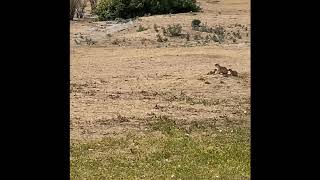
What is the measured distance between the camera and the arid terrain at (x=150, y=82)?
938 centimetres

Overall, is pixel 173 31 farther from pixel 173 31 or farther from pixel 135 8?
pixel 135 8

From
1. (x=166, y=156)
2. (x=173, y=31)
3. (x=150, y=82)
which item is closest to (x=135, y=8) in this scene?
(x=173, y=31)

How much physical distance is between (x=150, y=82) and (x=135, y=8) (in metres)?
14.3

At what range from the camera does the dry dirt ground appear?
9523mm

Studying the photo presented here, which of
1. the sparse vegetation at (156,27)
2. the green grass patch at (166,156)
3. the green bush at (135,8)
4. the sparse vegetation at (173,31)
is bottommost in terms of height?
the green grass patch at (166,156)

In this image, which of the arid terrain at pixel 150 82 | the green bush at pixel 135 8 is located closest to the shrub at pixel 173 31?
the arid terrain at pixel 150 82

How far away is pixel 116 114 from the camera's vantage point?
9883 mm

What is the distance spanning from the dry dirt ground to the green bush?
436 centimetres

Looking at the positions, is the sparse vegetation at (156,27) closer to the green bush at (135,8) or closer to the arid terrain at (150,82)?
the arid terrain at (150,82)

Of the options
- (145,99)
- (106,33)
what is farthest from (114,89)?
(106,33)

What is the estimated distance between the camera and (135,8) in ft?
87.4

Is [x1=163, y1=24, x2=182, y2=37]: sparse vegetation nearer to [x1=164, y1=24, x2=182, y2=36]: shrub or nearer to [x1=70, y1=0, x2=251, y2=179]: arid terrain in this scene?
[x1=164, y1=24, x2=182, y2=36]: shrub

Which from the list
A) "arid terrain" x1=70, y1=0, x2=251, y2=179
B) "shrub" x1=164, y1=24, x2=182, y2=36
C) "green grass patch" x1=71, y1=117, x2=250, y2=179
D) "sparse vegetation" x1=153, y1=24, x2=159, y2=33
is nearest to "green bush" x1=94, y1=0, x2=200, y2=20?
"arid terrain" x1=70, y1=0, x2=251, y2=179
